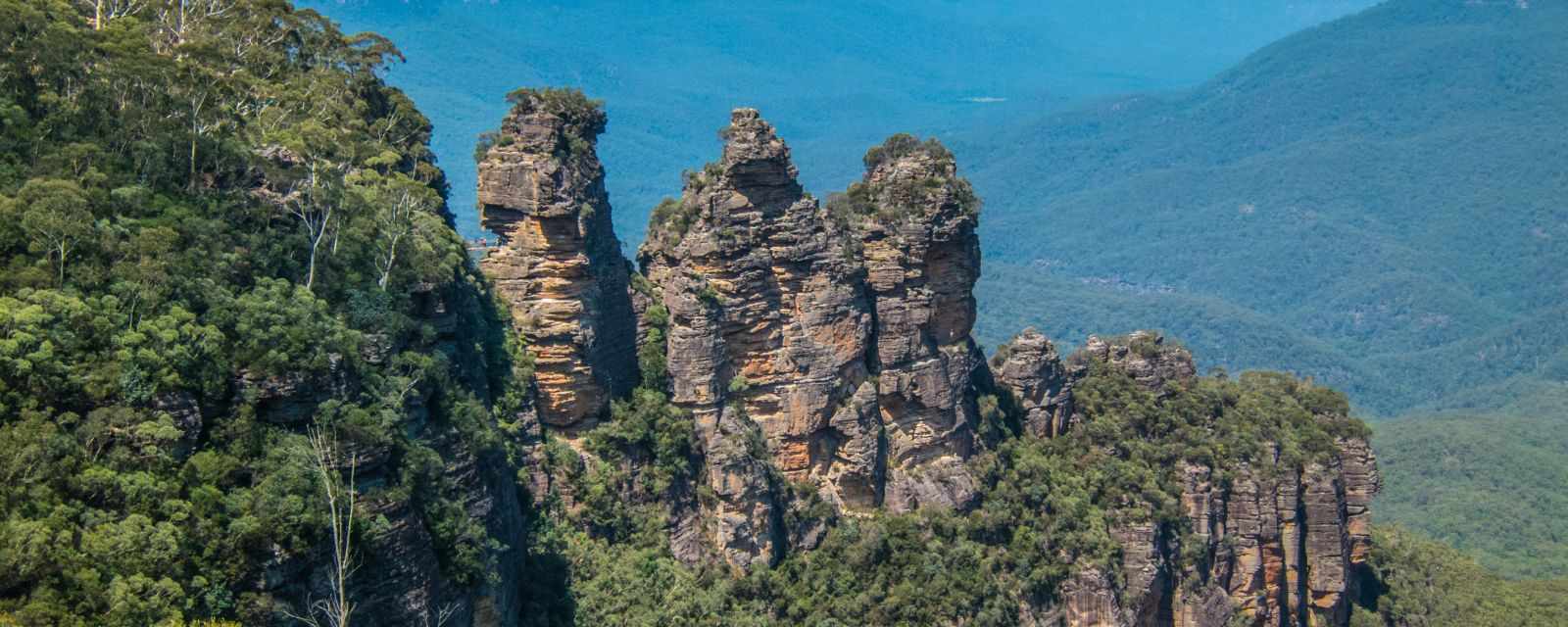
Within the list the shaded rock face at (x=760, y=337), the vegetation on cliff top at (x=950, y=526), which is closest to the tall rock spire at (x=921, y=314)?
the shaded rock face at (x=760, y=337)

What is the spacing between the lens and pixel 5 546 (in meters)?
20.9

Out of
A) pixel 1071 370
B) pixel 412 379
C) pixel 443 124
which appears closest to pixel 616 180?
pixel 443 124

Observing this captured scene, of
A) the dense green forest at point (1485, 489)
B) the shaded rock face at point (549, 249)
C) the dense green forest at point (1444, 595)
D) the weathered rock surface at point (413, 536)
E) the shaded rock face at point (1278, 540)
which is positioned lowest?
the dense green forest at point (1485, 489)

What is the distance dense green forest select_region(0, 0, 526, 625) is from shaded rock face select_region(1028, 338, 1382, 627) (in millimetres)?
22196

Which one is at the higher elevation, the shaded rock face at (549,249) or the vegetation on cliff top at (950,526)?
the shaded rock face at (549,249)

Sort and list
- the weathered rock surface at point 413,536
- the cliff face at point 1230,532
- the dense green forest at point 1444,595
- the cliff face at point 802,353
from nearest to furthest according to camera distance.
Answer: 1. the weathered rock surface at point 413,536
2. the cliff face at point 802,353
3. the cliff face at point 1230,532
4. the dense green forest at point 1444,595

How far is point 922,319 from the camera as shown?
46.1 meters

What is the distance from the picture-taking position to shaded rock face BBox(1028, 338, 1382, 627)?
1827 inches

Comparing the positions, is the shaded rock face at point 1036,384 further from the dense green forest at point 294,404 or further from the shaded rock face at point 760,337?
the shaded rock face at point 760,337

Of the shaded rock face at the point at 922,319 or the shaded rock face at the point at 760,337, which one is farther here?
the shaded rock face at the point at 922,319

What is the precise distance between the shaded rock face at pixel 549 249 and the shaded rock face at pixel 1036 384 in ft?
55.2

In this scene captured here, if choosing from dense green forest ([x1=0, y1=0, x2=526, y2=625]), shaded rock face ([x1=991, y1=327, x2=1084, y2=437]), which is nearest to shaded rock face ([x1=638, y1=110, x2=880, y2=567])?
shaded rock face ([x1=991, y1=327, x2=1084, y2=437])

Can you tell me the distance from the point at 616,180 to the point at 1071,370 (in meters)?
112

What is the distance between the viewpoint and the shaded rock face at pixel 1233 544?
46406 millimetres
